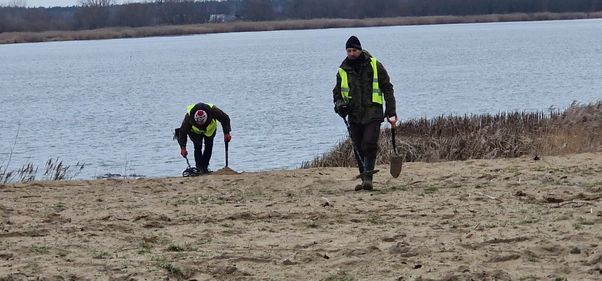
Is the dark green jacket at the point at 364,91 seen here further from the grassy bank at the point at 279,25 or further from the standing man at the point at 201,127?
the grassy bank at the point at 279,25

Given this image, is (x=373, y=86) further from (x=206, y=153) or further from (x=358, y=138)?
(x=206, y=153)

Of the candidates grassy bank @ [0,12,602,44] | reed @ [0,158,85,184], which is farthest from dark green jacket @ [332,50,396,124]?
grassy bank @ [0,12,602,44]

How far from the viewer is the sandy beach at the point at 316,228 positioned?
712cm

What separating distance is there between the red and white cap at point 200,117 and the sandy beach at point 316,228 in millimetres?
1684

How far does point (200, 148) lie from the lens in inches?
585

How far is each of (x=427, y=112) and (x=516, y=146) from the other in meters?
10.4

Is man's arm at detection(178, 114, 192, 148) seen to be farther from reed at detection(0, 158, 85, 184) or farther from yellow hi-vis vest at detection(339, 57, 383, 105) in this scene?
yellow hi-vis vest at detection(339, 57, 383, 105)

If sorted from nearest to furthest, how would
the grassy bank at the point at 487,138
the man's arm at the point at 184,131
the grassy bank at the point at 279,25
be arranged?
the man's arm at the point at 184,131
the grassy bank at the point at 487,138
the grassy bank at the point at 279,25

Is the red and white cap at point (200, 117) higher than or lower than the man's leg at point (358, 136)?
lower

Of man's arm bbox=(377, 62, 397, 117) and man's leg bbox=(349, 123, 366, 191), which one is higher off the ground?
man's arm bbox=(377, 62, 397, 117)

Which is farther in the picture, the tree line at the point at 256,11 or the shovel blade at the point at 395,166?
the tree line at the point at 256,11

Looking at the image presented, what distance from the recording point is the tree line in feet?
339

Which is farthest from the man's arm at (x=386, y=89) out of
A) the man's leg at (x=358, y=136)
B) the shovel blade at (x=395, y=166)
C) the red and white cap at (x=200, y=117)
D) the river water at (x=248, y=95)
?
the river water at (x=248, y=95)

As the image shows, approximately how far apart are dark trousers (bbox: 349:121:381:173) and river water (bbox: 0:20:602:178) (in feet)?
25.7
